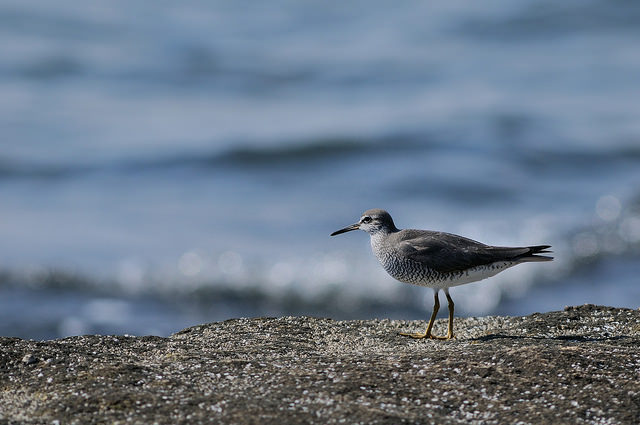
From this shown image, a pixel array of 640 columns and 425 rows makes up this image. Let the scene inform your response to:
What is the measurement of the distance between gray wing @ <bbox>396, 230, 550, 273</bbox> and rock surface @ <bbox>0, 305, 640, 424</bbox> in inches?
34.9

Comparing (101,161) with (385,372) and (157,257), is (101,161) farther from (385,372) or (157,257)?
(385,372)

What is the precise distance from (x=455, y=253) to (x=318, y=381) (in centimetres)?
236

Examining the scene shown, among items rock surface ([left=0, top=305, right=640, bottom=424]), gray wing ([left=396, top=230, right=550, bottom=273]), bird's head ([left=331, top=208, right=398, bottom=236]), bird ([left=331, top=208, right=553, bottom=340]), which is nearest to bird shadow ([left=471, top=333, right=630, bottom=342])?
rock surface ([left=0, top=305, right=640, bottom=424])

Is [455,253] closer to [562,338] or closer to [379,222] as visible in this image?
[379,222]

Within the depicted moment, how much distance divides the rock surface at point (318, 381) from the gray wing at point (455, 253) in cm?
89

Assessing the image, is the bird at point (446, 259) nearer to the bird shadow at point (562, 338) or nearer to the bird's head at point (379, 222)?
the bird's head at point (379, 222)

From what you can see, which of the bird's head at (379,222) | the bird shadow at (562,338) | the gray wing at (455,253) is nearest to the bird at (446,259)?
the gray wing at (455,253)

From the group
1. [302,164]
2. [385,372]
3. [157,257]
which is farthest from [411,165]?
[385,372]

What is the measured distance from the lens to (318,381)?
4.51 metres

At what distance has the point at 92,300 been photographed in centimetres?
1188

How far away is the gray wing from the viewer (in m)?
6.49

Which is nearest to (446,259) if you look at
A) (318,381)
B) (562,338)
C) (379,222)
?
(379,222)

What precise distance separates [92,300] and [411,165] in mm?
7227

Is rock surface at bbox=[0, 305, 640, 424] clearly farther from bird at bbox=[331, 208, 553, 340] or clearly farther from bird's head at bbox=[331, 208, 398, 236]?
bird's head at bbox=[331, 208, 398, 236]
